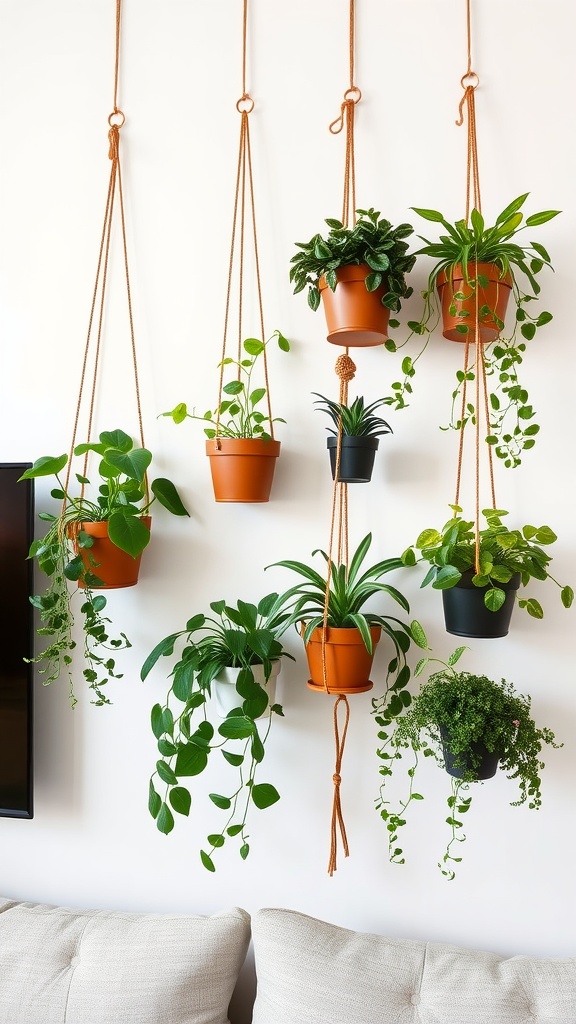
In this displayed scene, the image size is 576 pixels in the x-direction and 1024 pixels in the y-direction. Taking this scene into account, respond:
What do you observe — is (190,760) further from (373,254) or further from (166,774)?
(373,254)

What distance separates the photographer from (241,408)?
62.0 inches

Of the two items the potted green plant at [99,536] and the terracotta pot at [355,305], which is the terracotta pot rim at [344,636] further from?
the terracotta pot at [355,305]

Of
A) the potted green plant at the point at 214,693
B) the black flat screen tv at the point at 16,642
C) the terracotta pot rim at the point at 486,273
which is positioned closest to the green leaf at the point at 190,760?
the potted green plant at the point at 214,693

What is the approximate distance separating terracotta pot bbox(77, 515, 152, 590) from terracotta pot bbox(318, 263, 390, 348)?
625 millimetres

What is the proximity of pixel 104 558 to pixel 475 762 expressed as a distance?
83 cm

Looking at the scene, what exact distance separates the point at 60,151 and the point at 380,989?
1916 millimetres

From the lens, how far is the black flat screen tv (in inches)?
64.7

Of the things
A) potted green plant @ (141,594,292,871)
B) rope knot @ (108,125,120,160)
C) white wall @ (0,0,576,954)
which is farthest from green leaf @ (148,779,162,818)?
rope knot @ (108,125,120,160)

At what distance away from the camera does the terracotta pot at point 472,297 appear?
1356mm

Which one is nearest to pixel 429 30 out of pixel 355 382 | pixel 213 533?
pixel 355 382

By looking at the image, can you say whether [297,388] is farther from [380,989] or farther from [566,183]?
[380,989]

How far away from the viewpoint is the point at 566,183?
148 cm

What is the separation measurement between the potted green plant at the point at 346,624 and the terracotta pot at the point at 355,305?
41 cm

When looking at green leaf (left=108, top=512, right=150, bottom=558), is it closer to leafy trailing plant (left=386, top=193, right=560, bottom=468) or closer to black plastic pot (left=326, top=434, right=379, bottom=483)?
black plastic pot (left=326, top=434, right=379, bottom=483)
